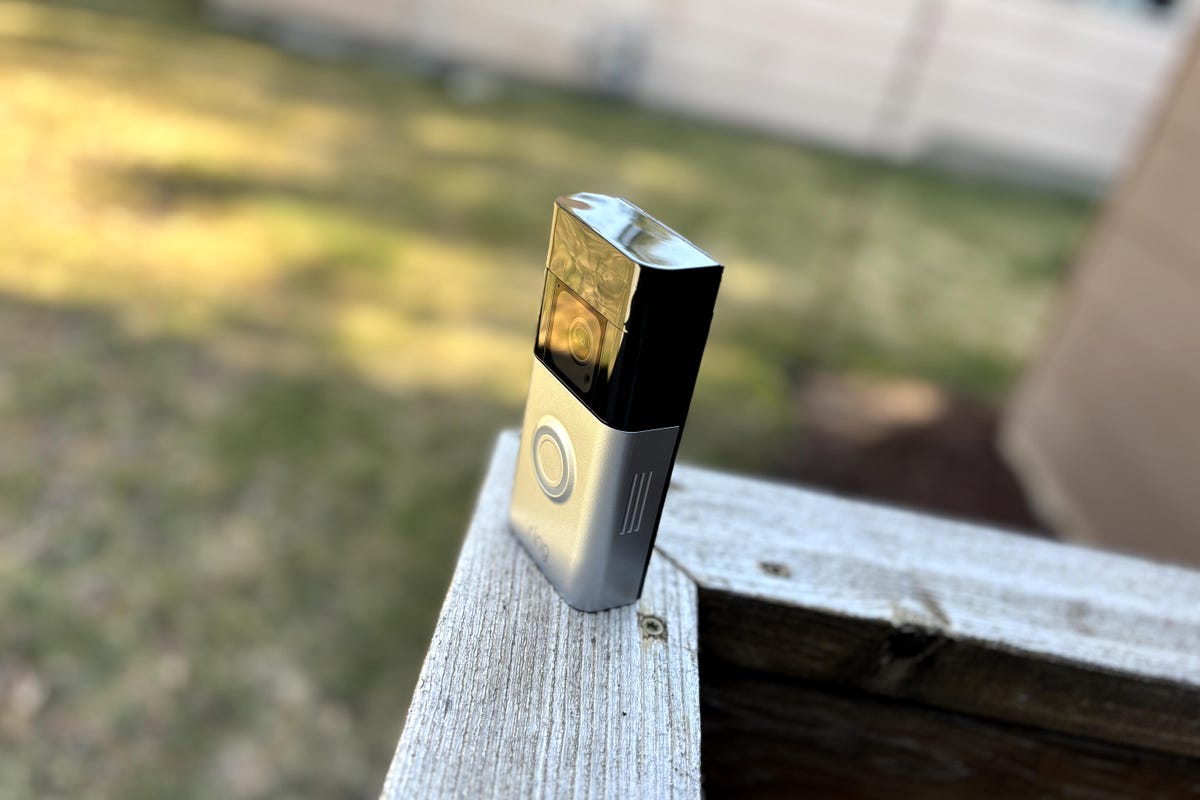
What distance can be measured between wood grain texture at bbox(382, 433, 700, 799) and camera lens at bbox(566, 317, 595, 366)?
0.47 feet

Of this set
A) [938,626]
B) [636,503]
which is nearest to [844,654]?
[938,626]

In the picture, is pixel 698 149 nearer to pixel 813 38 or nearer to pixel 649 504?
pixel 813 38

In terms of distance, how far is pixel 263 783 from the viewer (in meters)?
1.63

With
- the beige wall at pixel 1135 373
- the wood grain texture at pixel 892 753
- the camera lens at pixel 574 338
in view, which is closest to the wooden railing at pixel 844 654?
the wood grain texture at pixel 892 753

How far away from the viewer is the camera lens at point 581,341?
52 cm

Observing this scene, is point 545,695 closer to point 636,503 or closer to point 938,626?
point 636,503

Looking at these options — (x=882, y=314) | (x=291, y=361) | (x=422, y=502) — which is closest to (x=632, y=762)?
(x=422, y=502)

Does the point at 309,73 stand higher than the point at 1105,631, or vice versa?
the point at 1105,631

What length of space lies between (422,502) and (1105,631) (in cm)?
190

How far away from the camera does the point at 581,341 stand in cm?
52

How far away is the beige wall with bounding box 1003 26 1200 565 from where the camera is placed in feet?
7.55

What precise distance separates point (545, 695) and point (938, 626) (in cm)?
27

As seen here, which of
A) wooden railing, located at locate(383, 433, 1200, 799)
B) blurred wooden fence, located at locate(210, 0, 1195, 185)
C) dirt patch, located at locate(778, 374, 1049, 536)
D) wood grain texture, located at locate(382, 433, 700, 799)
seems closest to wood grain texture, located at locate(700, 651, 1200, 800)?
wooden railing, located at locate(383, 433, 1200, 799)

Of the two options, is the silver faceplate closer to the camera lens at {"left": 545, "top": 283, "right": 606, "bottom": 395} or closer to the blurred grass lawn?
the camera lens at {"left": 545, "top": 283, "right": 606, "bottom": 395}
